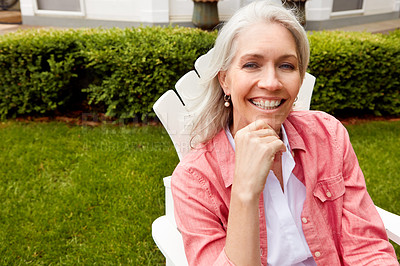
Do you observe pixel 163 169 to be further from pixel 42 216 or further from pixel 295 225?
pixel 295 225

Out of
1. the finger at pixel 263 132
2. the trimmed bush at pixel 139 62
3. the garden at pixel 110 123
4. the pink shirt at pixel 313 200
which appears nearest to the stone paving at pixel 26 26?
the garden at pixel 110 123

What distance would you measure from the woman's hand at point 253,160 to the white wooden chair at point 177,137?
49 centimetres

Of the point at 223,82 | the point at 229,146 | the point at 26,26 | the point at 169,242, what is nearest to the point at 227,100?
the point at 223,82

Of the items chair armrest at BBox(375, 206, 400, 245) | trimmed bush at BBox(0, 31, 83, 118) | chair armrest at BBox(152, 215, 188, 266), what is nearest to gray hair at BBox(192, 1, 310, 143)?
chair armrest at BBox(152, 215, 188, 266)

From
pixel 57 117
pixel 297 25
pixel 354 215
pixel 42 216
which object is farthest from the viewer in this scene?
pixel 57 117

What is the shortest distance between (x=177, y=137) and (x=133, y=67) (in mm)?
→ 2337

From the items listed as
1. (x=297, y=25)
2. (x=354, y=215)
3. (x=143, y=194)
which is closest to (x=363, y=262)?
(x=354, y=215)

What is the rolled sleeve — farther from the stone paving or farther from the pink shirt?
the stone paving

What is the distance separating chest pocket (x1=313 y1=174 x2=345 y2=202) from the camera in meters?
1.66

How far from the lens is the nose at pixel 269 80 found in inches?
58.2

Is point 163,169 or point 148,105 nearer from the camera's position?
point 163,169

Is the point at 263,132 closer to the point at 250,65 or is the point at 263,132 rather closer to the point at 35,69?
the point at 250,65

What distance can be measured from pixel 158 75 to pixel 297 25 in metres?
3.00

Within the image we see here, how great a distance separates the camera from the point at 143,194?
11.3ft
